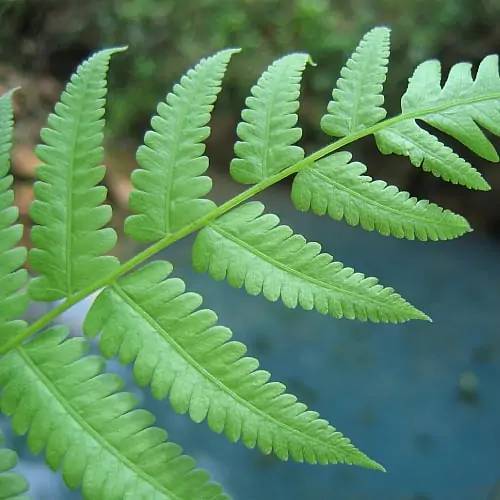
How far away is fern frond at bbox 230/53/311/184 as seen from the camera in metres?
0.75

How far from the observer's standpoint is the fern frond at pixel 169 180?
73 centimetres

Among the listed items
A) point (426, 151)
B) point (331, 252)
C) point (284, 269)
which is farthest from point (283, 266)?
Answer: point (331, 252)

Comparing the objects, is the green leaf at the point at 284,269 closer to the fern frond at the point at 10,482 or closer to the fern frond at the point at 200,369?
the fern frond at the point at 200,369

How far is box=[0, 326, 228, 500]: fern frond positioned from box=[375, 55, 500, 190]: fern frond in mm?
440

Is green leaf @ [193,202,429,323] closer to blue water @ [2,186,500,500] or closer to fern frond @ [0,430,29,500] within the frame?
fern frond @ [0,430,29,500]

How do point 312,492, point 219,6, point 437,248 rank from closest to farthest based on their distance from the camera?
point 312,492 < point 437,248 < point 219,6

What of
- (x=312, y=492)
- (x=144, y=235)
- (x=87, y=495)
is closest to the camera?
(x=87, y=495)

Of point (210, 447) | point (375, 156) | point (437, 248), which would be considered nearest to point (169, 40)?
point (375, 156)

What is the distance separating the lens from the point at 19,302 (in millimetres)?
716

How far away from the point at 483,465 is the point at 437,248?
Answer: 1801 millimetres

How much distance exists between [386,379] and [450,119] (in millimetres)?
2911

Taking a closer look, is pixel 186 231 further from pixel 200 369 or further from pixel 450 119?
pixel 450 119

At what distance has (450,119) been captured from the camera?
29.7 inches

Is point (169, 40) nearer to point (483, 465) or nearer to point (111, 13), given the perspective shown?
point (111, 13)
